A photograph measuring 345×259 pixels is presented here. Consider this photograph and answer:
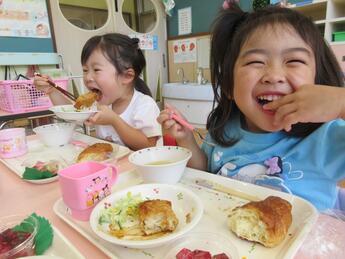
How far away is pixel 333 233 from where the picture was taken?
50cm

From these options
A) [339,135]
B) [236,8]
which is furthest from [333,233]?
[236,8]

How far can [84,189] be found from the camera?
56 cm

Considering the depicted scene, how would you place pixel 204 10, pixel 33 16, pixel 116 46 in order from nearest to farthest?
1. pixel 116 46
2. pixel 33 16
3. pixel 204 10

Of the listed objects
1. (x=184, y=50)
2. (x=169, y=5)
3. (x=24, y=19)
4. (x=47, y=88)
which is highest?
(x=169, y=5)

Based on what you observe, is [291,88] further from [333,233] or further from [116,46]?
[116,46]

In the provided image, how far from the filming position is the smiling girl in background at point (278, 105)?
683 millimetres

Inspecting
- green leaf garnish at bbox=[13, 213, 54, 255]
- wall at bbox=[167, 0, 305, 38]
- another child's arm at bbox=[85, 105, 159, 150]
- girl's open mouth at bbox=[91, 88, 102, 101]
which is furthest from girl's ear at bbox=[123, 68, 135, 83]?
wall at bbox=[167, 0, 305, 38]

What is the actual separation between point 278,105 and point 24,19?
9.05 ft

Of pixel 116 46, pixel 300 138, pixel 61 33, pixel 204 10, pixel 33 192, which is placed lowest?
pixel 33 192

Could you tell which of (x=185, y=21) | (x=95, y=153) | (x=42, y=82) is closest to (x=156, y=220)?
(x=95, y=153)

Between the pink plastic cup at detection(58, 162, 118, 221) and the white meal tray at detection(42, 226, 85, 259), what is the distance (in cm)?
7

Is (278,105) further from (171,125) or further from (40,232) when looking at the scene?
(40,232)

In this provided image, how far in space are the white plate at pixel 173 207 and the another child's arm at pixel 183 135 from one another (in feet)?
0.88

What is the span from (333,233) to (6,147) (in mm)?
1057
